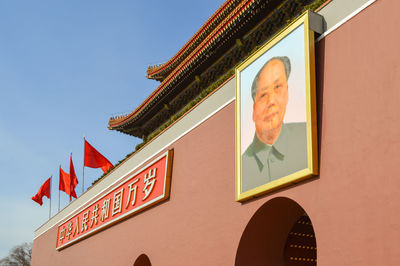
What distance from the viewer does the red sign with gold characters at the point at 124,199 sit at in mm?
8623

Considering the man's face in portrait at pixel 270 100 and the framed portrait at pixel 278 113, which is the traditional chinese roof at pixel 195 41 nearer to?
the framed portrait at pixel 278 113

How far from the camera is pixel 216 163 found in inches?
278

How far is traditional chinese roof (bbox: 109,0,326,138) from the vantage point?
25.0 feet

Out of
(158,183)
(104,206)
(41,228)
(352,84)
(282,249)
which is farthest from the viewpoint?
(41,228)

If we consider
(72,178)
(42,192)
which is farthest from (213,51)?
(42,192)

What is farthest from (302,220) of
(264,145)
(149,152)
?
(149,152)

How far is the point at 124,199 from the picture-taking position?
32.9 ft

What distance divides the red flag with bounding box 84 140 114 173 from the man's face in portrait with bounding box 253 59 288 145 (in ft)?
28.0

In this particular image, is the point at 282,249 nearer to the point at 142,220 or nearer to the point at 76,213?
the point at 142,220

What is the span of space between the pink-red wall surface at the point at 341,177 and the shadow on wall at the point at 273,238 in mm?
14

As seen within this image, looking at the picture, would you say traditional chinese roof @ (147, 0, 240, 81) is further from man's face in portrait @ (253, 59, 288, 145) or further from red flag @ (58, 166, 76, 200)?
red flag @ (58, 166, 76, 200)

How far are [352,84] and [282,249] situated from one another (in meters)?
2.46

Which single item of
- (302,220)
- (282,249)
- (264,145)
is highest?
(264,145)

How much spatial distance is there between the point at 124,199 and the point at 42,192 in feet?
26.2
